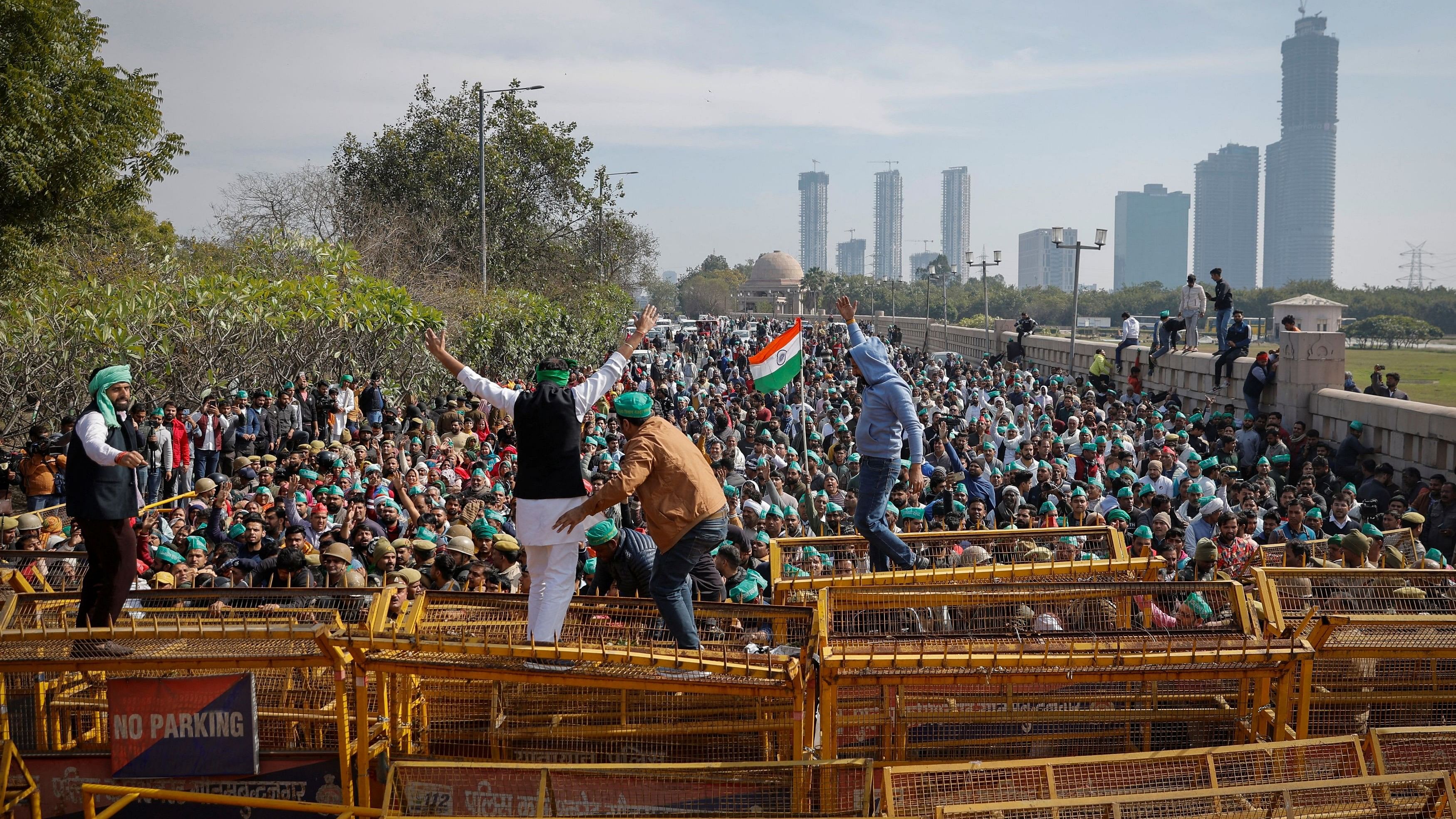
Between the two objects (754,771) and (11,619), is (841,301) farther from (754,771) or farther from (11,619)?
(11,619)

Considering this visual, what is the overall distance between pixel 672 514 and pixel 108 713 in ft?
9.02

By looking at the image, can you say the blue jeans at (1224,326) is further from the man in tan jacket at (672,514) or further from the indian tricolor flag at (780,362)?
the man in tan jacket at (672,514)

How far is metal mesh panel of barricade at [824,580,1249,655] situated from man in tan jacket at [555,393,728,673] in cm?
64

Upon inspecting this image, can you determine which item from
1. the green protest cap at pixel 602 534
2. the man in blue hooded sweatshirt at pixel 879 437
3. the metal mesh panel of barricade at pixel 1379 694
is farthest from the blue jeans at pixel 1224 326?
the green protest cap at pixel 602 534

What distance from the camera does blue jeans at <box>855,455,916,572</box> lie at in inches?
278

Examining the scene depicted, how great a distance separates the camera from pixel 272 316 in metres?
20.5

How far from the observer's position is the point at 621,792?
478 centimetres

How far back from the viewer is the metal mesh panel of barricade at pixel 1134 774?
447 cm

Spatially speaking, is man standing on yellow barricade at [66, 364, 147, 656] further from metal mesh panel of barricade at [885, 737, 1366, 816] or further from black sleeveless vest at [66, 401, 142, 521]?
metal mesh panel of barricade at [885, 737, 1366, 816]

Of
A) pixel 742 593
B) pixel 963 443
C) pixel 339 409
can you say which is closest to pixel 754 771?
pixel 742 593

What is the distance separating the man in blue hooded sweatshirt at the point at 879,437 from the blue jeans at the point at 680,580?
2.09 meters

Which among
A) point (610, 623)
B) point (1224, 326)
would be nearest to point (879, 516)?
point (610, 623)

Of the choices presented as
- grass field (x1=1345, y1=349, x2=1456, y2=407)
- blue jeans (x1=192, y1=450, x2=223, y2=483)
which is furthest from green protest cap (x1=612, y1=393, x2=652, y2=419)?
grass field (x1=1345, y1=349, x2=1456, y2=407)

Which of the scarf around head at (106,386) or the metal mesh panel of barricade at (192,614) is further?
the scarf around head at (106,386)
